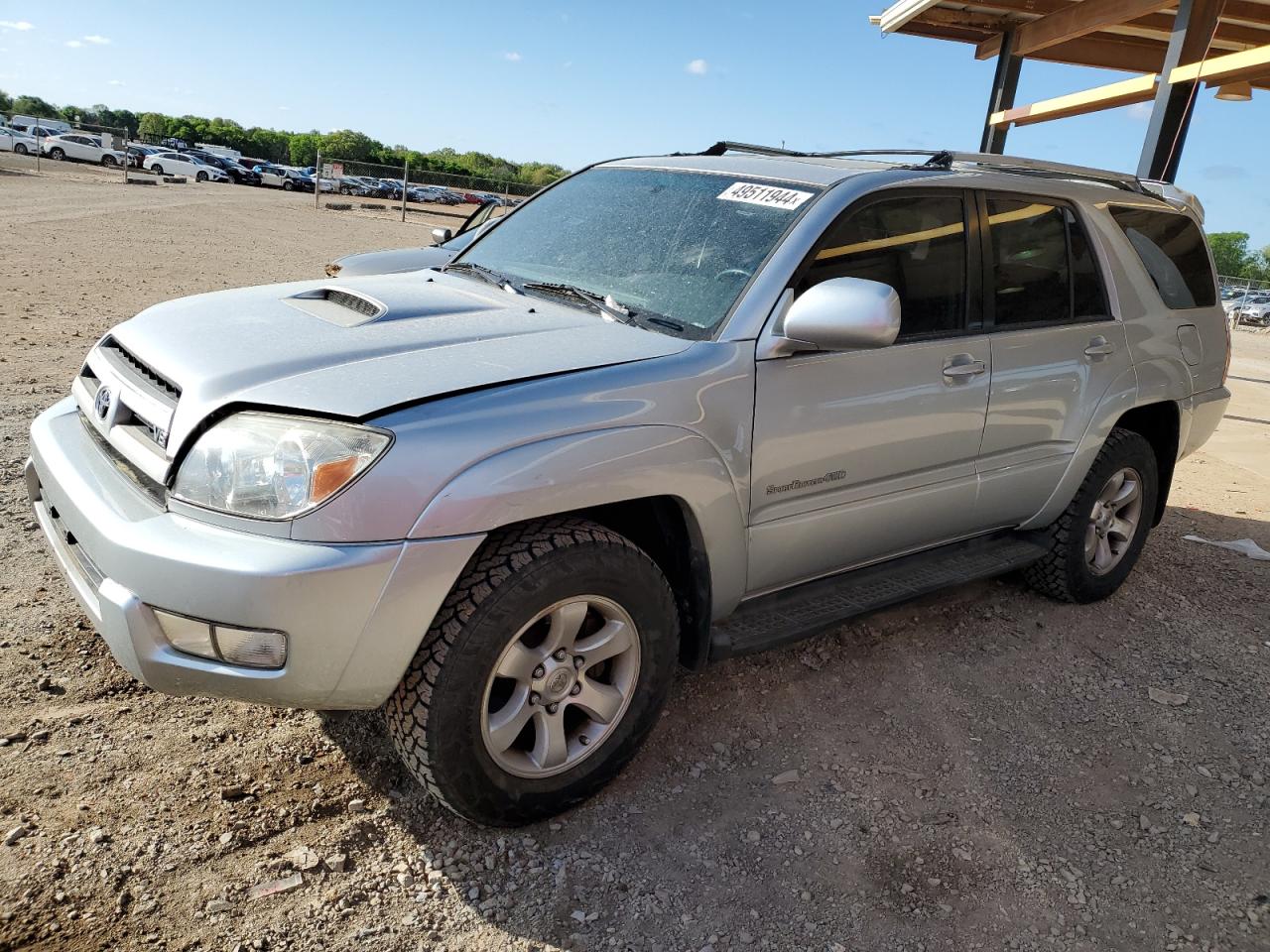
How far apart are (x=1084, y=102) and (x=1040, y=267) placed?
6568 mm

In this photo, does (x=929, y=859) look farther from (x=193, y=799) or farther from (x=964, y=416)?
(x=193, y=799)

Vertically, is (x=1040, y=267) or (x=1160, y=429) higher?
(x=1040, y=267)

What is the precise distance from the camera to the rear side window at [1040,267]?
3.63 m

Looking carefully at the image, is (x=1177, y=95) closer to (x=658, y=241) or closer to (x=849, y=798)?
(x=658, y=241)

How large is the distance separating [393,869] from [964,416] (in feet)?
7.93

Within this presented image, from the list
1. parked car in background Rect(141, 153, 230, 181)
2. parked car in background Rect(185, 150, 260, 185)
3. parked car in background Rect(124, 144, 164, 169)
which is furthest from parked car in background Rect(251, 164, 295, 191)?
parked car in background Rect(124, 144, 164, 169)

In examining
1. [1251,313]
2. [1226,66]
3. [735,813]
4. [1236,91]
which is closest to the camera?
[735,813]

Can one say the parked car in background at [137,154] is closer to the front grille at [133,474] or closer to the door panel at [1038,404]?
the front grille at [133,474]

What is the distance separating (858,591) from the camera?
10.9 ft

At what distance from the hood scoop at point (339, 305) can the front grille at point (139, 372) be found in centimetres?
49

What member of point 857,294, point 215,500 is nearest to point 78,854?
point 215,500

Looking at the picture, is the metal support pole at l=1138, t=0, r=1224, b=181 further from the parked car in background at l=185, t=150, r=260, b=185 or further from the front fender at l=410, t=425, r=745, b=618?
the parked car in background at l=185, t=150, r=260, b=185

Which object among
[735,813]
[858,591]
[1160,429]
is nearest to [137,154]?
[1160,429]

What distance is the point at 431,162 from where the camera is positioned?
304 ft
